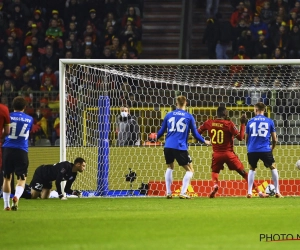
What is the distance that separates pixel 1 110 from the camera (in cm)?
1278

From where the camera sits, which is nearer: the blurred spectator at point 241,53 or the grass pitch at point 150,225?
the grass pitch at point 150,225

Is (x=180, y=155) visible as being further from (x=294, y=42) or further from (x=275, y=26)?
(x=275, y=26)

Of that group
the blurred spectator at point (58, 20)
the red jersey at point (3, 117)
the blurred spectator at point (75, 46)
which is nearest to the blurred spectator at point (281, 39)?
the blurred spectator at point (75, 46)

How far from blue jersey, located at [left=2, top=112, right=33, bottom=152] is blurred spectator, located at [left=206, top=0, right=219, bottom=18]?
41.6 ft

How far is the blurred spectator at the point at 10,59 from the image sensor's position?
23938 mm

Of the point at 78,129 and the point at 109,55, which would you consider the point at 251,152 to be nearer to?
the point at 78,129

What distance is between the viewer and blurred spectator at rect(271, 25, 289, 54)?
23578 mm

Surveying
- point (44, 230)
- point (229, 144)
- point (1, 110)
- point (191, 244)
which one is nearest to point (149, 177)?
point (229, 144)

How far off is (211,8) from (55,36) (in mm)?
4309

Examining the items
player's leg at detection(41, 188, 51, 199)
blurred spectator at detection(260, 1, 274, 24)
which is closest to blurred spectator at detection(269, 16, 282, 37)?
blurred spectator at detection(260, 1, 274, 24)

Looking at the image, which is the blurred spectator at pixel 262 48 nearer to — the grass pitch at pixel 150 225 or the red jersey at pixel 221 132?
the red jersey at pixel 221 132

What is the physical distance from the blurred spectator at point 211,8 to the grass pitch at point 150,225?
36.5 ft

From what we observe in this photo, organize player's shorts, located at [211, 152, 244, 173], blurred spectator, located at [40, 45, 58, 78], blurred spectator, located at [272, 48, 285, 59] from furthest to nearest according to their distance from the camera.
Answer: blurred spectator, located at [40, 45, 58, 78]
blurred spectator, located at [272, 48, 285, 59]
player's shorts, located at [211, 152, 244, 173]

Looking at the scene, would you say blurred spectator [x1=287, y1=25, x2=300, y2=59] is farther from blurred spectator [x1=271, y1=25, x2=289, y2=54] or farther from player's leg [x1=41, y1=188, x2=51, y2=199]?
player's leg [x1=41, y1=188, x2=51, y2=199]
